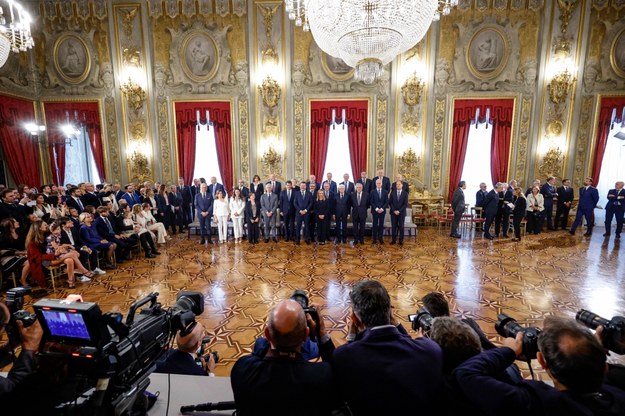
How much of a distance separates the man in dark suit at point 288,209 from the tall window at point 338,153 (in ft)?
8.45

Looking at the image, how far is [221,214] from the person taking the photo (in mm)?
7996

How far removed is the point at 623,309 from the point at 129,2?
13.2 m

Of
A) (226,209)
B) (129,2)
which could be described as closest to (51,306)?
(226,209)

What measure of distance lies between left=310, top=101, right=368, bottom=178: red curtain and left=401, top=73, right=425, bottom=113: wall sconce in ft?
3.90

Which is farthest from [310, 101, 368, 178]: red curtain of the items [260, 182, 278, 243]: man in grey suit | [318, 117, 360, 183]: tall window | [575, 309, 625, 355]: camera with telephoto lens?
[575, 309, 625, 355]: camera with telephoto lens

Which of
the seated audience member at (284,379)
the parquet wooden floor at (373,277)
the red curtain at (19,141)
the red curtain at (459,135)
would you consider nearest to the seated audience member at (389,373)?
the seated audience member at (284,379)

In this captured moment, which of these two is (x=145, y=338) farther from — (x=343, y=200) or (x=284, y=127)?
(x=284, y=127)

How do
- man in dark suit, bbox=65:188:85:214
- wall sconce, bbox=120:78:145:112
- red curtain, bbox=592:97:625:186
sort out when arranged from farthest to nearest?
wall sconce, bbox=120:78:145:112 → red curtain, bbox=592:97:625:186 → man in dark suit, bbox=65:188:85:214

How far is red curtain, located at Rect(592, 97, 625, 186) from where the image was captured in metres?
9.49

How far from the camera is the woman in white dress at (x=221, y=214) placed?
8000 mm

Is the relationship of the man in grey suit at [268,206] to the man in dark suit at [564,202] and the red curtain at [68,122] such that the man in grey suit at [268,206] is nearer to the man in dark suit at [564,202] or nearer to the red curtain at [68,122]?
the red curtain at [68,122]

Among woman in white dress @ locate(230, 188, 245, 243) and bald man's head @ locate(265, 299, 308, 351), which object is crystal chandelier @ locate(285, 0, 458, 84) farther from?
woman in white dress @ locate(230, 188, 245, 243)

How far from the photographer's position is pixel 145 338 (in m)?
1.58

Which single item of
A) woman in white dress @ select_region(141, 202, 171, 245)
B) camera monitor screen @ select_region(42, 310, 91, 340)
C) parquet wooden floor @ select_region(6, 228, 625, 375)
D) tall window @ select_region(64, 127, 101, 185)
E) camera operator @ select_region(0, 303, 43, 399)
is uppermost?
tall window @ select_region(64, 127, 101, 185)
